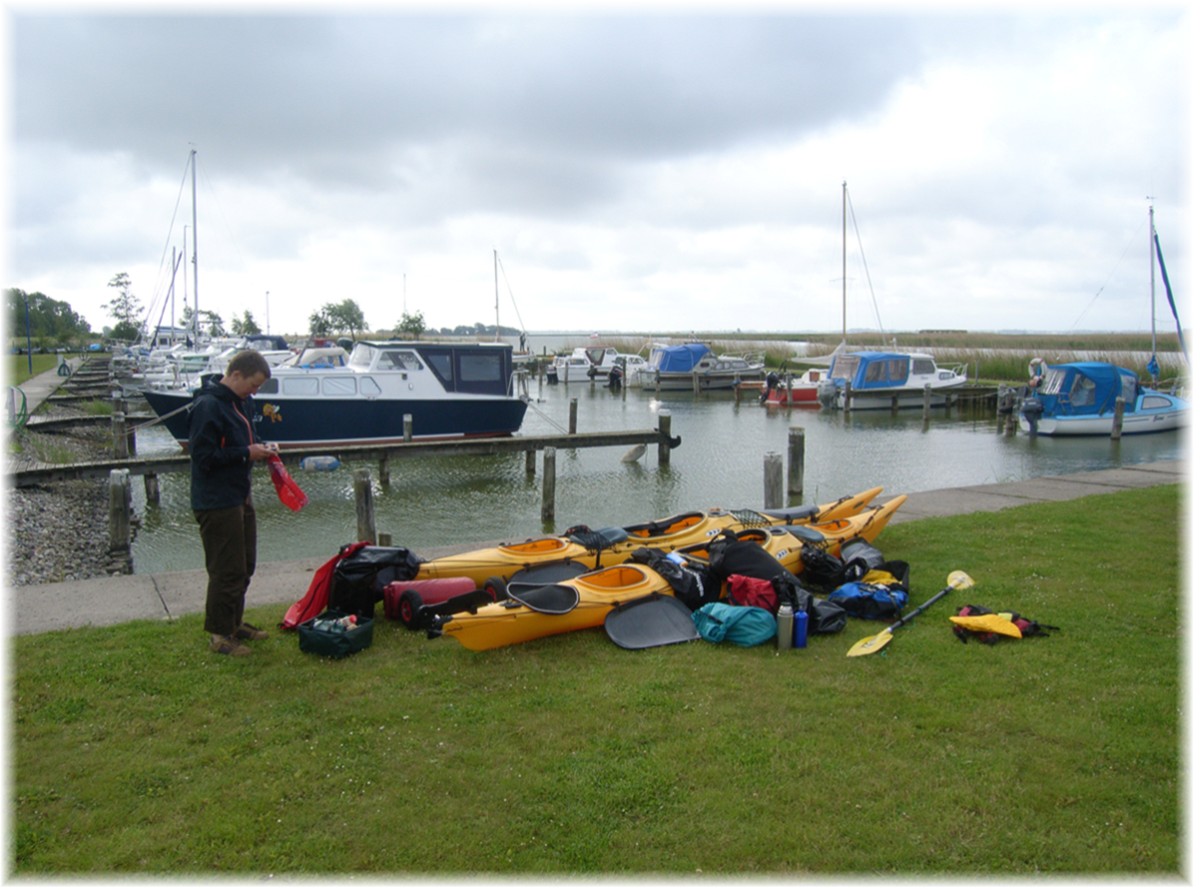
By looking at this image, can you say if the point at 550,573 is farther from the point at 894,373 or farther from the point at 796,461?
the point at 894,373

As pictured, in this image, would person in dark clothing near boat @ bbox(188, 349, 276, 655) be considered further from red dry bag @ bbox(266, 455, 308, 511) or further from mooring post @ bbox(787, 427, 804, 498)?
mooring post @ bbox(787, 427, 804, 498)

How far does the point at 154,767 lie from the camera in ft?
13.7

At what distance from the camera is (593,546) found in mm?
7480

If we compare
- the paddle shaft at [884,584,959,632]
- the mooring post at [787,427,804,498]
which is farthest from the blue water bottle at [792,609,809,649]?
the mooring post at [787,427,804,498]

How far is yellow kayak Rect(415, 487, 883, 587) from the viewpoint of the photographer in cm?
700

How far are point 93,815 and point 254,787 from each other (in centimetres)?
69

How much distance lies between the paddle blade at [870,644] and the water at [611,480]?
6.08 m

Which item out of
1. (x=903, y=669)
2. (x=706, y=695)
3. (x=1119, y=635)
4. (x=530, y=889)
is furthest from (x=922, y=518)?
A: (x=530, y=889)

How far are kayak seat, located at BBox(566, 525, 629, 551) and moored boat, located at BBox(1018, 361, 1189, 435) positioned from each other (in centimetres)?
2336

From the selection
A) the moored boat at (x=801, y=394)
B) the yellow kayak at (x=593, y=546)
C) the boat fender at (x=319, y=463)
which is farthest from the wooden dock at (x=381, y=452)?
the moored boat at (x=801, y=394)

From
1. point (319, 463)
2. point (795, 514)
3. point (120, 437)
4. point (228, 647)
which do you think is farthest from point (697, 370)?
point (228, 647)

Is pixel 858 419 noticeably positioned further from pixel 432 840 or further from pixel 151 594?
pixel 432 840

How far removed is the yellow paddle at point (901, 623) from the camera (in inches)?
223

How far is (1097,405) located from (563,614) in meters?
25.9
